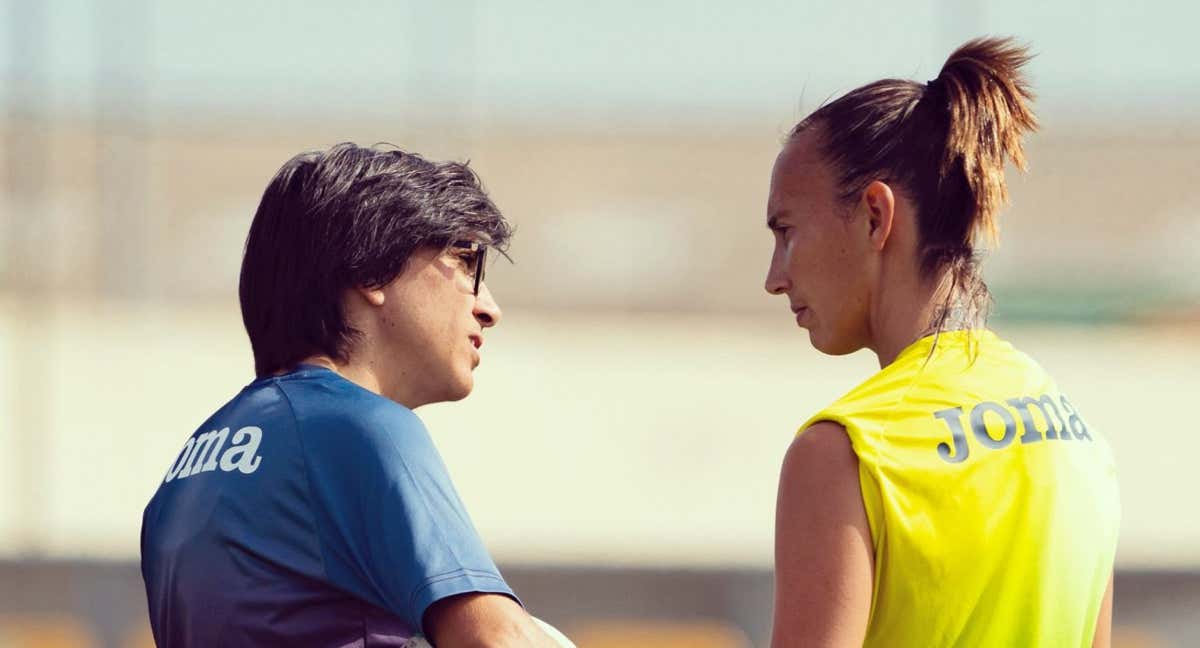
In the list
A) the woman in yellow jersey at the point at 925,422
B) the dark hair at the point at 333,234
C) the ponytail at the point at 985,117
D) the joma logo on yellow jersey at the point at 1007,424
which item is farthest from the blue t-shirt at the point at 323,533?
the ponytail at the point at 985,117

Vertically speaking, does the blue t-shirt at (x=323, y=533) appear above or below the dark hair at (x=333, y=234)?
below

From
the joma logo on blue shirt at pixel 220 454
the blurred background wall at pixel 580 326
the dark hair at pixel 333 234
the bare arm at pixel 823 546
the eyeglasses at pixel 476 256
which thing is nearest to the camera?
the bare arm at pixel 823 546

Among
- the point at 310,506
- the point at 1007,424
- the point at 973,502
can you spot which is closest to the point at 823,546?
the point at 973,502

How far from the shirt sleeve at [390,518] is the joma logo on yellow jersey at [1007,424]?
2.01ft

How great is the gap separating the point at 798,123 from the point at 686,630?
13270 mm

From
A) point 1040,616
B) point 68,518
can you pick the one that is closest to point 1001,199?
point 1040,616

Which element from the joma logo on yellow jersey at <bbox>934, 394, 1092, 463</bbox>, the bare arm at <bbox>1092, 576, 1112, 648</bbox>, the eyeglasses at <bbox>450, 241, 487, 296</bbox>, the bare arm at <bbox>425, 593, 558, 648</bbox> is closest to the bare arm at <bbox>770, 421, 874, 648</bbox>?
the joma logo on yellow jersey at <bbox>934, 394, 1092, 463</bbox>

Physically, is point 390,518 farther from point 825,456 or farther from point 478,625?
point 825,456

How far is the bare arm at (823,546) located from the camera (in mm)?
2184

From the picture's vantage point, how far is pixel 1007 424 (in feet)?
7.62

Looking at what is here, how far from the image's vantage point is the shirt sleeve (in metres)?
2.23

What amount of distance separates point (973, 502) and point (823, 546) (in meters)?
0.22

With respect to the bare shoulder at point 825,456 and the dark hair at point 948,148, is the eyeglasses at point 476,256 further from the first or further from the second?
the bare shoulder at point 825,456

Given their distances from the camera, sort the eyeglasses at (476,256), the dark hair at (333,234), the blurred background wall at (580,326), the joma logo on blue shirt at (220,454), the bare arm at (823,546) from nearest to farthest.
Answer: the bare arm at (823,546) < the joma logo on blue shirt at (220,454) < the dark hair at (333,234) < the eyeglasses at (476,256) < the blurred background wall at (580,326)
